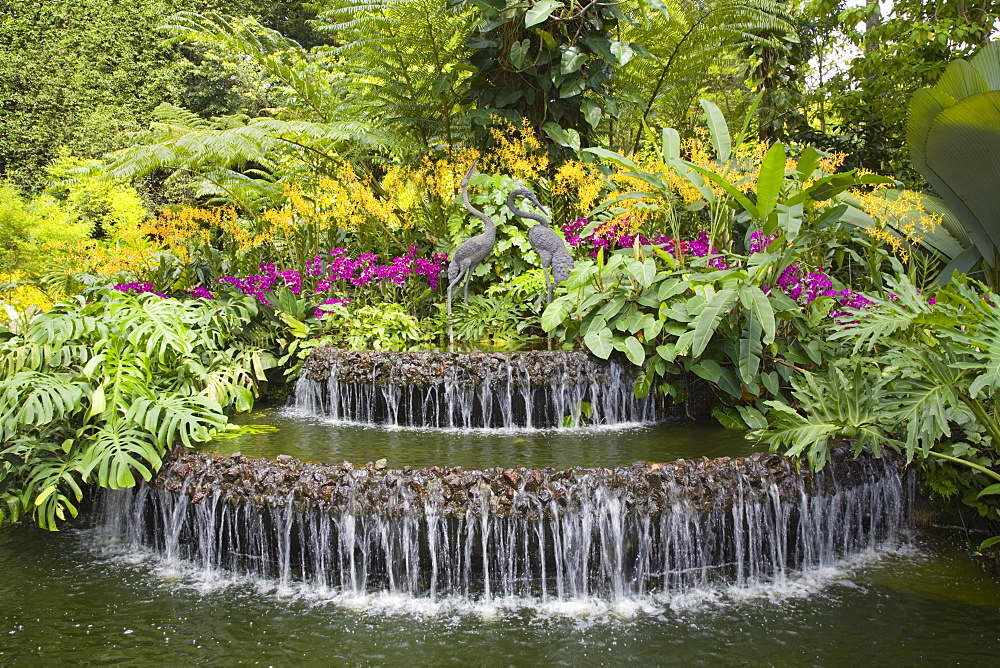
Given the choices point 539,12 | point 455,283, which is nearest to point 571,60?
point 539,12

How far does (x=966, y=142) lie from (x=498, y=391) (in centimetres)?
357

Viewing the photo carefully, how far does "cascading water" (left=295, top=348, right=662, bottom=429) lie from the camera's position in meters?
5.04

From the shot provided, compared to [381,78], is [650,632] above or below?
below

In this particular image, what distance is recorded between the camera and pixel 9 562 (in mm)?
3723

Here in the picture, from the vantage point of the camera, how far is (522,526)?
3.42m

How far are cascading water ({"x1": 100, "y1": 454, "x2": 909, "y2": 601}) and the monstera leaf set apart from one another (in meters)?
2.56

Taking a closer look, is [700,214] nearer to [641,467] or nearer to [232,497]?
[641,467]

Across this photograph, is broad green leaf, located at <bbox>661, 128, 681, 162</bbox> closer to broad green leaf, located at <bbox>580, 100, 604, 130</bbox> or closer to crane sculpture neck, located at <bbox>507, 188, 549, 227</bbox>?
crane sculpture neck, located at <bbox>507, 188, 549, 227</bbox>

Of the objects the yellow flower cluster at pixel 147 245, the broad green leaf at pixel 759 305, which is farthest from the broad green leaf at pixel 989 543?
the yellow flower cluster at pixel 147 245

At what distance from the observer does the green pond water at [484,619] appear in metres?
2.83

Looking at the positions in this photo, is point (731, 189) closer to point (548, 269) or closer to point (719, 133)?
point (719, 133)

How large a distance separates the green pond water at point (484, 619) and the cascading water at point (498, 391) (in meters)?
1.07

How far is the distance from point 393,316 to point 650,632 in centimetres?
371

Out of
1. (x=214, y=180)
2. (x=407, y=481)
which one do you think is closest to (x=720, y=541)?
(x=407, y=481)
